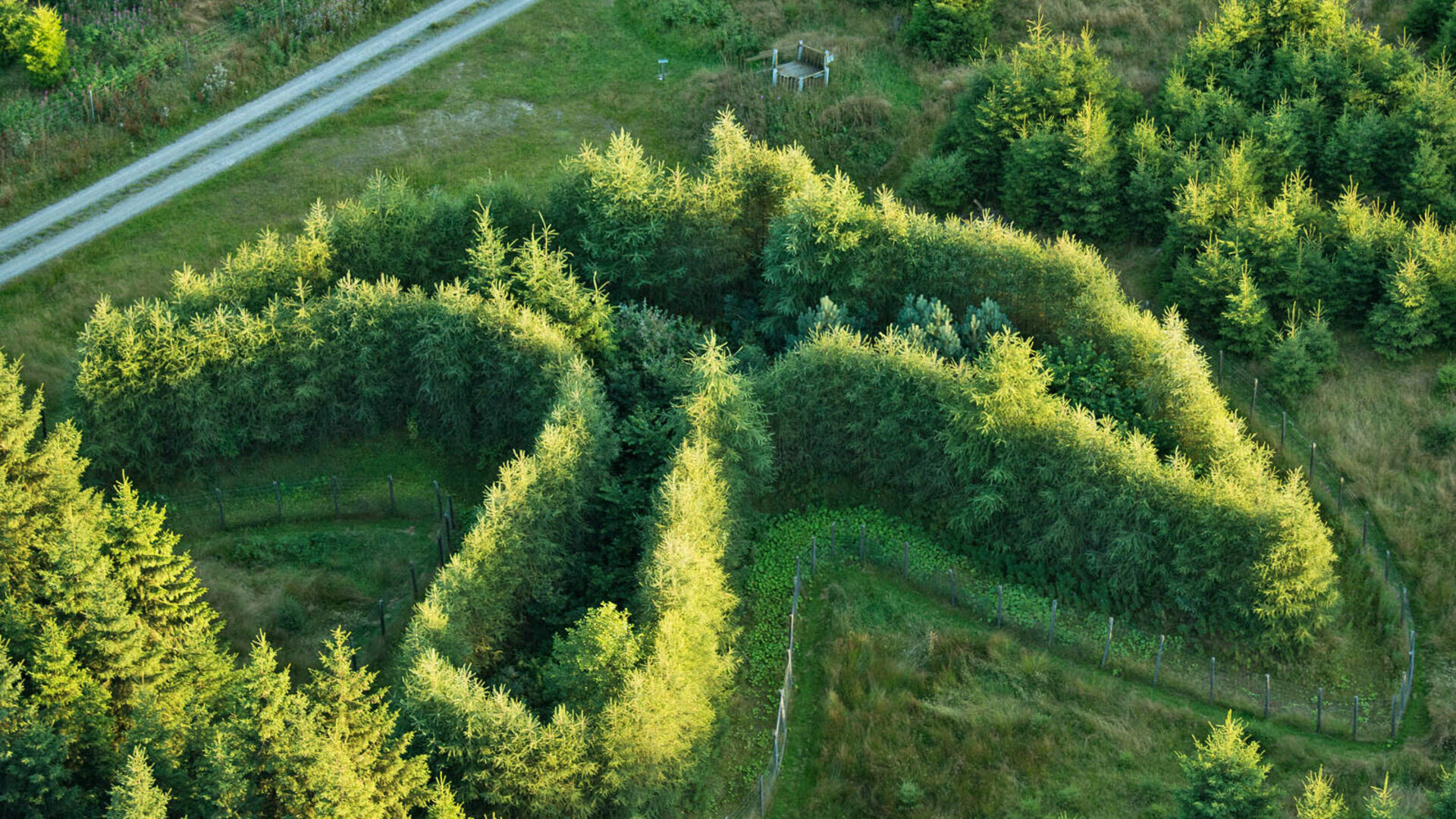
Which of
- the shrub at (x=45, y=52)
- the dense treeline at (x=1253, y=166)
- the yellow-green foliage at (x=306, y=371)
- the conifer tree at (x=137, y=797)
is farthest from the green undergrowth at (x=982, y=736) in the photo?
the shrub at (x=45, y=52)

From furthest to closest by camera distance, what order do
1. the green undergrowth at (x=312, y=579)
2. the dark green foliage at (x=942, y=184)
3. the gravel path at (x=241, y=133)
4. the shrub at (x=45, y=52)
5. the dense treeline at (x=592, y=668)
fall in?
the shrub at (x=45, y=52) → the gravel path at (x=241, y=133) → the dark green foliage at (x=942, y=184) → the green undergrowth at (x=312, y=579) → the dense treeline at (x=592, y=668)

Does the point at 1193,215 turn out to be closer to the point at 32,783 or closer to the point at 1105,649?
the point at 1105,649

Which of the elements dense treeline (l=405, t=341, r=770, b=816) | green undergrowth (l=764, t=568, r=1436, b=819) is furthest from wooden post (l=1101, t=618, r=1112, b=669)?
dense treeline (l=405, t=341, r=770, b=816)

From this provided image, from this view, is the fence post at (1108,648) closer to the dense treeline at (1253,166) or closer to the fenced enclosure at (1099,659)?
the fenced enclosure at (1099,659)

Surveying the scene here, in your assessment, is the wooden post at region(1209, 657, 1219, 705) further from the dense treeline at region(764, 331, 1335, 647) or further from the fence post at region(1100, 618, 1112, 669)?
the fence post at region(1100, 618, 1112, 669)

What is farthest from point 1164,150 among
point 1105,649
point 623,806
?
point 623,806

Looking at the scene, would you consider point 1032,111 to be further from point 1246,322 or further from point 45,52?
point 45,52

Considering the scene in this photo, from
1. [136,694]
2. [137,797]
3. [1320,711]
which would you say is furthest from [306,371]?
[1320,711]
